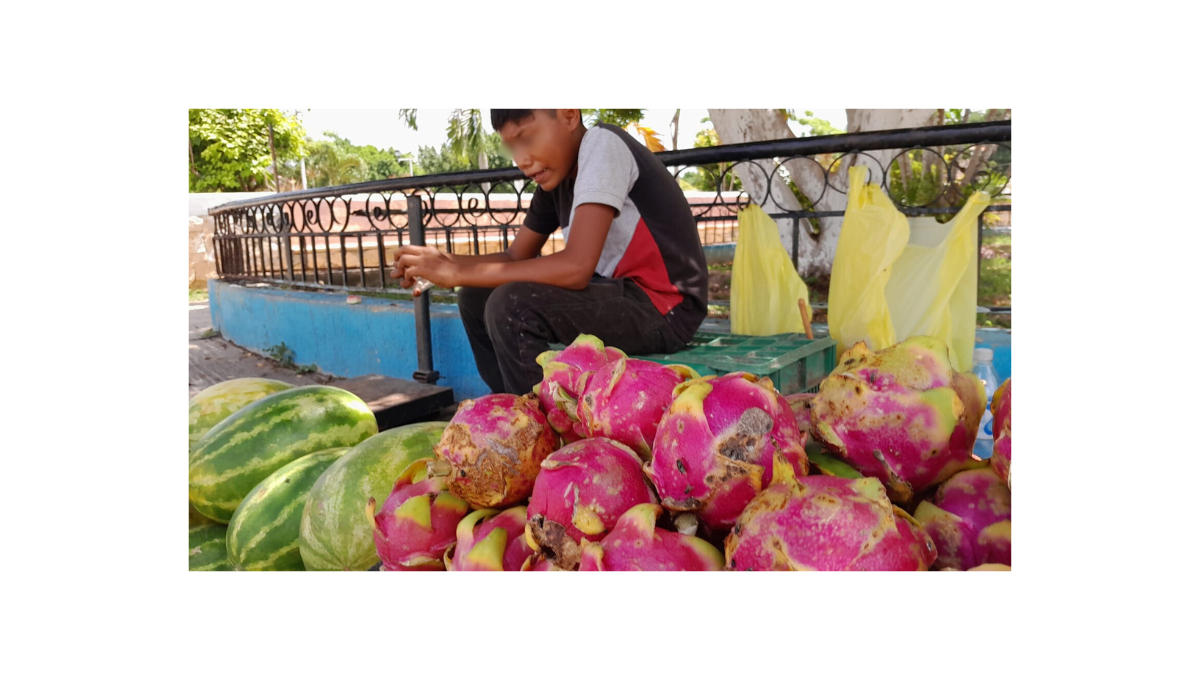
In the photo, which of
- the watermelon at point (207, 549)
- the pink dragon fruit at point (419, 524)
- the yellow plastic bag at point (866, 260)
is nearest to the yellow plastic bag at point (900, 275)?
the yellow plastic bag at point (866, 260)

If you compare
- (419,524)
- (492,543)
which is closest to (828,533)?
(492,543)

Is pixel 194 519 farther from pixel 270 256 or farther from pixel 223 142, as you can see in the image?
pixel 270 256

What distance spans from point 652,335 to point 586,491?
50.1 inches

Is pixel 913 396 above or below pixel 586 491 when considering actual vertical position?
above

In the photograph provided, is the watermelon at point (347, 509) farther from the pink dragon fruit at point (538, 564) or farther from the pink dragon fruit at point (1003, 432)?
the pink dragon fruit at point (1003, 432)

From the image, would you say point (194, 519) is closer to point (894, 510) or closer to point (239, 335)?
point (894, 510)

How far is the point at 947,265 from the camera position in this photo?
169 cm

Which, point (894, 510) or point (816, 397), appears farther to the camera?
point (816, 397)

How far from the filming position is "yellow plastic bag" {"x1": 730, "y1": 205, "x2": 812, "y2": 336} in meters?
2.15

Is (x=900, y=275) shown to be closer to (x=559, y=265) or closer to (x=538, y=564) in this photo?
(x=559, y=265)
